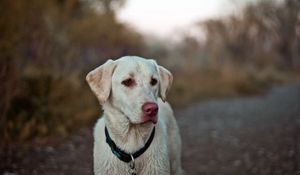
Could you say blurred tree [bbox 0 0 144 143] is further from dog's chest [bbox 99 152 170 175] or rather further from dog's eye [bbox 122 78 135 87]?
dog's eye [bbox 122 78 135 87]

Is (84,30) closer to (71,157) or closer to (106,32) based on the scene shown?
(106,32)

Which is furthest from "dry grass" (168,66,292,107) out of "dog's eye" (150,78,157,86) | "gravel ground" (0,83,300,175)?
"dog's eye" (150,78,157,86)

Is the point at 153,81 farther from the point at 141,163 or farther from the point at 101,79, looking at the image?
the point at 141,163

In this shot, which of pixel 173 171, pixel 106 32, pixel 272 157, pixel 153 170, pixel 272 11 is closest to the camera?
pixel 153 170

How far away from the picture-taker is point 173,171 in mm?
4703

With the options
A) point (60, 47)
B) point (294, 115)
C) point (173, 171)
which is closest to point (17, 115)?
point (60, 47)

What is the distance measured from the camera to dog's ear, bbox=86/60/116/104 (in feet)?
12.6

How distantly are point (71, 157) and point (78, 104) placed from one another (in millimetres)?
2568

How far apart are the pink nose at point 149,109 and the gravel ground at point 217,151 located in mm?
3427

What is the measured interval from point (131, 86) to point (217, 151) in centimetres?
521

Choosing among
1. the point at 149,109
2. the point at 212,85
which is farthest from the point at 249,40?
the point at 149,109

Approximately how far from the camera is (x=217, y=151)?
28.2 ft

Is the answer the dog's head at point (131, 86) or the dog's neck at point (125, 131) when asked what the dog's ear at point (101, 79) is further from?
the dog's neck at point (125, 131)

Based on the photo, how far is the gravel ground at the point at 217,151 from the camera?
6.75 meters
